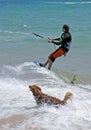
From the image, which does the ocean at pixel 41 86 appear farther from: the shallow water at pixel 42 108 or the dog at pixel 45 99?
the dog at pixel 45 99

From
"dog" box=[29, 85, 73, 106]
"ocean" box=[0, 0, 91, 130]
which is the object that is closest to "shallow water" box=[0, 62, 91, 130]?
"ocean" box=[0, 0, 91, 130]

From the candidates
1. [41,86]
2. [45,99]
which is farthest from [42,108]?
[41,86]

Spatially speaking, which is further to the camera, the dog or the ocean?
the dog

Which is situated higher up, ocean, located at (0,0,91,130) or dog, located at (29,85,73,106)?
dog, located at (29,85,73,106)

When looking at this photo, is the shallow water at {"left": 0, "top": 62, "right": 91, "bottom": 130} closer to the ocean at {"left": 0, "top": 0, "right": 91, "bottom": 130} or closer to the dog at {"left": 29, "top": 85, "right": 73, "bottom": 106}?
the ocean at {"left": 0, "top": 0, "right": 91, "bottom": 130}

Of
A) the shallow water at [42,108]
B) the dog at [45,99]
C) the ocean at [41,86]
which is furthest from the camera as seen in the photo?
the dog at [45,99]

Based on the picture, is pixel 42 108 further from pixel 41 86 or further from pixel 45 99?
pixel 41 86

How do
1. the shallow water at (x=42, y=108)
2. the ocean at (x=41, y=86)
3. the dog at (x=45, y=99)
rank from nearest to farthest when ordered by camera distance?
the shallow water at (x=42, y=108) → the ocean at (x=41, y=86) → the dog at (x=45, y=99)

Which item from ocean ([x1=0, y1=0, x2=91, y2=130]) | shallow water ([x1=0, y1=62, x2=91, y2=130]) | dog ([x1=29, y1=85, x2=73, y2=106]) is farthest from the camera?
dog ([x1=29, y1=85, x2=73, y2=106])

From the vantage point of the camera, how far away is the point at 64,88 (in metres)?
13.6

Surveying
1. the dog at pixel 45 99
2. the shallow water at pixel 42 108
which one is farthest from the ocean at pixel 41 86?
the dog at pixel 45 99

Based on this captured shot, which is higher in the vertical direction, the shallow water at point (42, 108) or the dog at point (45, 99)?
the dog at point (45, 99)

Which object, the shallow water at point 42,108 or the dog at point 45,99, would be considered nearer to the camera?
the shallow water at point 42,108

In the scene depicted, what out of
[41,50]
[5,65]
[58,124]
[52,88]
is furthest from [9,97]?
[41,50]
